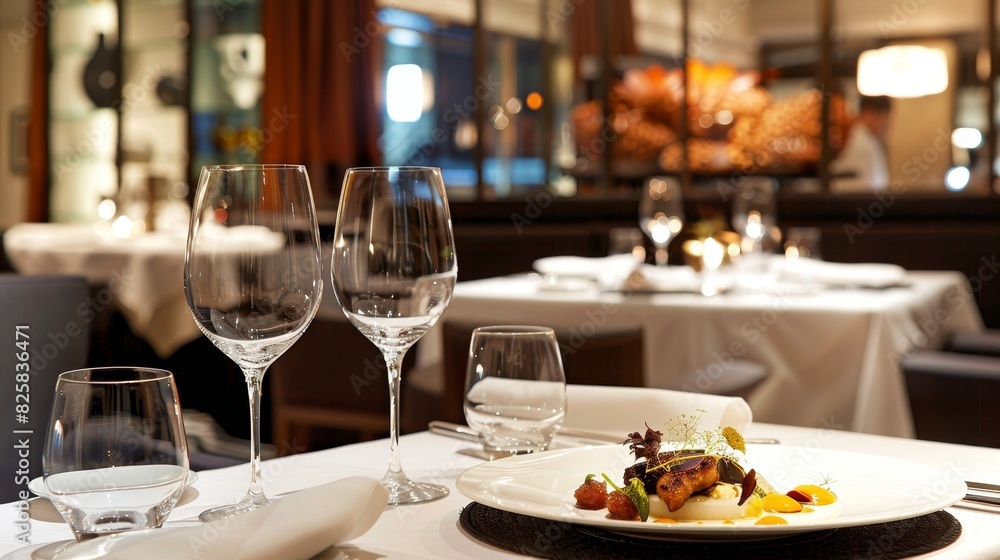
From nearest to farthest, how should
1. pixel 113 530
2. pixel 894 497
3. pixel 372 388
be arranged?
pixel 113 530 < pixel 894 497 < pixel 372 388

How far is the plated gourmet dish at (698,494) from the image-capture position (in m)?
0.78

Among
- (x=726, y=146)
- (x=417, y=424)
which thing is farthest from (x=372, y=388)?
(x=726, y=146)

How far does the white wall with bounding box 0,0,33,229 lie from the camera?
868cm

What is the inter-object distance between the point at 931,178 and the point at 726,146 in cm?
123

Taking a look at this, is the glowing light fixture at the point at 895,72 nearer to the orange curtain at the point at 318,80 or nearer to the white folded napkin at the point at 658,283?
the orange curtain at the point at 318,80

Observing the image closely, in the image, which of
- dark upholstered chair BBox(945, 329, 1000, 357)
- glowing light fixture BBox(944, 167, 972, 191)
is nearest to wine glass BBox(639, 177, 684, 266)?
dark upholstered chair BBox(945, 329, 1000, 357)

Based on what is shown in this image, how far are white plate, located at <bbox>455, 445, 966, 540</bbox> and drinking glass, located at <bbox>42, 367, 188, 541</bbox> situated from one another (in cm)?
24

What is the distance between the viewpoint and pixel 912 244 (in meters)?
4.96

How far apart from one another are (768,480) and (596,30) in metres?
6.71

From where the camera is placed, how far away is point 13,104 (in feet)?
28.6

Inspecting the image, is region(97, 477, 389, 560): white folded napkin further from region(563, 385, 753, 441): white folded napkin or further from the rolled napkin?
the rolled napkin

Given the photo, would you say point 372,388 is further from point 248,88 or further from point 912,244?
point 248,88

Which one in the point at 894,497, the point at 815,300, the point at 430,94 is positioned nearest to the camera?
the point at 894,497

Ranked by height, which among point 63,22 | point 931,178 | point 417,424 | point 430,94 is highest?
point 63,22
